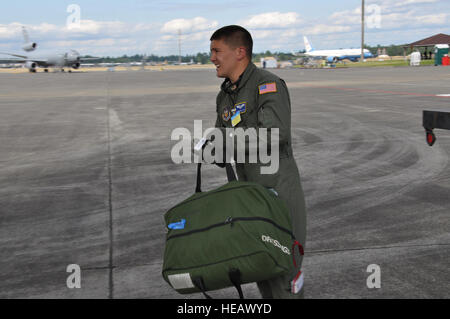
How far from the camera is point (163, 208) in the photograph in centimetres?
616

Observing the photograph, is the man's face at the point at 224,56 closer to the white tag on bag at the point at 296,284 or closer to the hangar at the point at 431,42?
the white tag on bag at the point at 296,284

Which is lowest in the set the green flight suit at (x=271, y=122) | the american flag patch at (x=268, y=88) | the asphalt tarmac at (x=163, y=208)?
the asphalt tarmac at (x=163, y=208)

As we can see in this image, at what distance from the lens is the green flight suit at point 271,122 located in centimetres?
268

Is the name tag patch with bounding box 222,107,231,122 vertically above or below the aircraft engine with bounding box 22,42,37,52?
below

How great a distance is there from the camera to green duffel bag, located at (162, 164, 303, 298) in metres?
2.35

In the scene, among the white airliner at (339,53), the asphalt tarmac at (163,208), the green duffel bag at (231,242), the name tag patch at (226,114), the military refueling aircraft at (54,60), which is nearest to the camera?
the green duffel bag at (231,242)

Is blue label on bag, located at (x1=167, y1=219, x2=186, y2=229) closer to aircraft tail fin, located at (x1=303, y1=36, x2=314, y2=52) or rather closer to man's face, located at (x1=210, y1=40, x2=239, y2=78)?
man's face, located at (x1=210, y1=40, x2=239, y2=78)

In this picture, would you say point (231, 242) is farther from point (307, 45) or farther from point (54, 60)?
point (307, 45)

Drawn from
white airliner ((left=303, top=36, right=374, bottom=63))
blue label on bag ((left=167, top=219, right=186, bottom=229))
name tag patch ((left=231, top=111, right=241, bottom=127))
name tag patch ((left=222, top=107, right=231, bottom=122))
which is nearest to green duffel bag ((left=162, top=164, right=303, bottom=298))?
blue label on bag ((left=167, top=219, right=186, bottom=229))

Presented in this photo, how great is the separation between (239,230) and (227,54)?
3.36ft

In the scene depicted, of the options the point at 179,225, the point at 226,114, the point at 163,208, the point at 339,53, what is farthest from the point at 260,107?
the point at 339,53

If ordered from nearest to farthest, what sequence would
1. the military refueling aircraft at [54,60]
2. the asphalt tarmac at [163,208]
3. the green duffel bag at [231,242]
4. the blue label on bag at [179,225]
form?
the green duffel bag at [231,242]
the blue label on bag at [179,225]
the asphalt tarmac at [163,208]
the military refueling aircraft at [54,60]

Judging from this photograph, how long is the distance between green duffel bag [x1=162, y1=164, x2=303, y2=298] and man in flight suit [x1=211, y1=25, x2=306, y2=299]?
0.99 feet

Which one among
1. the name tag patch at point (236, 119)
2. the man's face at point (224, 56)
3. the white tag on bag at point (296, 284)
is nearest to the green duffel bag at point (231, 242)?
the white tag on bag at point (296, 284)
